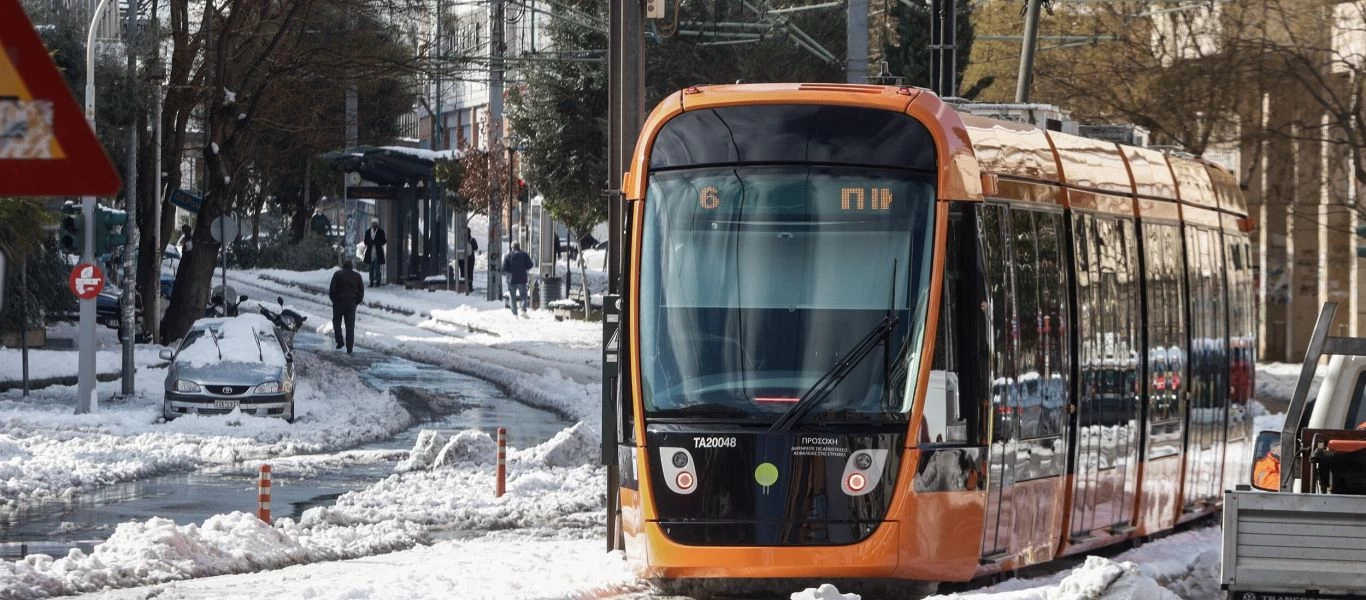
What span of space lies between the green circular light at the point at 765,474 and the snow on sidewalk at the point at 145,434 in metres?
10.3

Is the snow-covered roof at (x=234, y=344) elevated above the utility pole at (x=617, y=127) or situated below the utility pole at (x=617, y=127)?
below

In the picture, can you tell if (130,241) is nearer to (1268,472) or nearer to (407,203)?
(1268,472)

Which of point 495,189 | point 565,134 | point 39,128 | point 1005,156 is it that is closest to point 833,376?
point 1005,156

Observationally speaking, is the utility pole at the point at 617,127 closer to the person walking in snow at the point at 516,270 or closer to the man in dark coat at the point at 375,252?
the person walking in snow at the point at 516,270

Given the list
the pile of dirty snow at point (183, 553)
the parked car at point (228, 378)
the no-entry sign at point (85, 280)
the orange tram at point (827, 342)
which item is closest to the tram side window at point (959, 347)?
the orange tram at point (827, 342)

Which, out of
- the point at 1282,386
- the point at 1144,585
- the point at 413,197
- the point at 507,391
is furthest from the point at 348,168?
the point at 1144,585

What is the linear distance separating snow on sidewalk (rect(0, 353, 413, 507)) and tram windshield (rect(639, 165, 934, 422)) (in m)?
9.80

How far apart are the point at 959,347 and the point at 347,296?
1197 inches

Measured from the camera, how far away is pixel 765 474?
36.8 feet

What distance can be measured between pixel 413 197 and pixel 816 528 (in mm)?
51289

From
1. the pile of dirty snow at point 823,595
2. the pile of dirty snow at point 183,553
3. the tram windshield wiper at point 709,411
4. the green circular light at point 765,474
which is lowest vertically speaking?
the pile of dirty snow at point 183,553

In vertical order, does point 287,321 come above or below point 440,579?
above

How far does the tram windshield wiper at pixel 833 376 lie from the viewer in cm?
1127

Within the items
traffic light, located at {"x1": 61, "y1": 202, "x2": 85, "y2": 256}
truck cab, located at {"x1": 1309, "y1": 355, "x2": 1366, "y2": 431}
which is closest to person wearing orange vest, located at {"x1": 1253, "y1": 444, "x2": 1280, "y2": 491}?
truck cab, located at {"x1": 1309, "y1": 355, "x2": 1366, "y2": 431}
